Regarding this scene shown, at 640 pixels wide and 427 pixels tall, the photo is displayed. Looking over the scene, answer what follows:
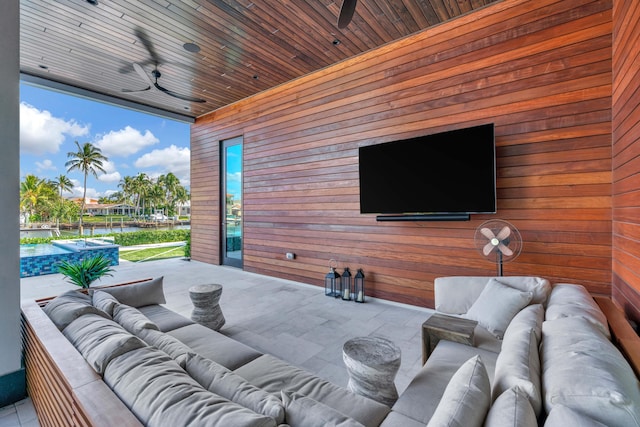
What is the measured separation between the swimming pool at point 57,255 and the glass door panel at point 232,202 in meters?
2.66

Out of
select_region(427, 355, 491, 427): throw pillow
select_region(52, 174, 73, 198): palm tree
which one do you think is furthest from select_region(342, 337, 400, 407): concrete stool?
select_region(52, 174, 73, 198): palm tree

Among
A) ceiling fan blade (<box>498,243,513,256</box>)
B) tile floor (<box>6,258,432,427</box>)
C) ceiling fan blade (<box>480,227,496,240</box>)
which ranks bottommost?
tile floor (<box>6,258,432,427</box>)

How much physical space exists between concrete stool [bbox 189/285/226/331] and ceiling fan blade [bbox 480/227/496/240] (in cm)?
275

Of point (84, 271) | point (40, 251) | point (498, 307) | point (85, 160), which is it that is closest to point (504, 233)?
Result: point (498, 307)

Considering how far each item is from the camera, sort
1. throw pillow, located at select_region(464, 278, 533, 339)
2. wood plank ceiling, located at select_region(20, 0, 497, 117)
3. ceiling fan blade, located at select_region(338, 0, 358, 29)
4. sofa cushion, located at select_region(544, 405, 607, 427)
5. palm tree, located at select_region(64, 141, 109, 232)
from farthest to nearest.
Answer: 1. palm tree, located at select_region(64, 141, 109, 232)
2. wood plank ceiling, located at select_region(20, 0, 497, 117)
3. ceiling fan blade, located at select_region(338, 0, 358, 29)
4. throw pillow, located at select_region(464, 278, 533, 339)
5. sofa cushion, located at select_region(544, 405, 607, 427)

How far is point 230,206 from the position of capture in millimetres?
6590

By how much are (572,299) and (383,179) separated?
237 cm

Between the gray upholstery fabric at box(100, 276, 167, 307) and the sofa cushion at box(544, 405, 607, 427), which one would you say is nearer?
the sofa cushion at box(544, 405, 607, 427)

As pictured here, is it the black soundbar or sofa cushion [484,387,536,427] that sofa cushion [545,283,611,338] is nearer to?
sofa cushion [484,387,536,427]

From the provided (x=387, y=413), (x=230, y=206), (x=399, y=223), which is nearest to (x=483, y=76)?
(x=399, y=223)

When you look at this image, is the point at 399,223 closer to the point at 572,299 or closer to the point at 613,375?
the point at 572,299

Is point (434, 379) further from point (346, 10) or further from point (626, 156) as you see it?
point (346, 10)

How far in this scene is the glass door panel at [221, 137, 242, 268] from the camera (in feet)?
20.7

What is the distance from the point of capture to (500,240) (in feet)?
9.13
